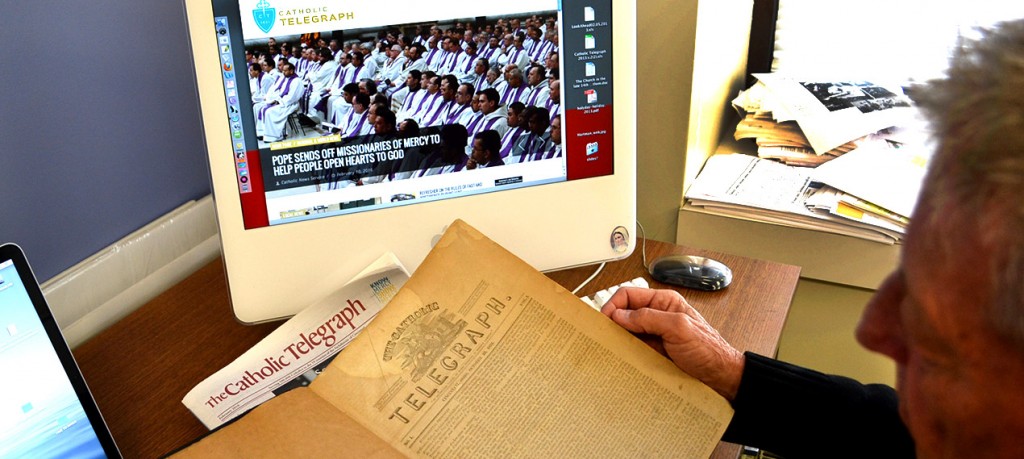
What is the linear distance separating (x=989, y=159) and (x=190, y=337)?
916mm

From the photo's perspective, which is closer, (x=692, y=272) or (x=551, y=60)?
(x=551, y=60)

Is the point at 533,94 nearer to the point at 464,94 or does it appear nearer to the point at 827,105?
the point at 464,94

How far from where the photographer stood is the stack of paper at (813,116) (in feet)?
4.91

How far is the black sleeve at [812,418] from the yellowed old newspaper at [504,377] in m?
0.07

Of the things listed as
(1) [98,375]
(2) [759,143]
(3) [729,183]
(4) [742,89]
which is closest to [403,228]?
(1) [98,375]

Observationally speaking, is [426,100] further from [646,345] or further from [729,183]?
[729,183]

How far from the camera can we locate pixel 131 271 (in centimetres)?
108

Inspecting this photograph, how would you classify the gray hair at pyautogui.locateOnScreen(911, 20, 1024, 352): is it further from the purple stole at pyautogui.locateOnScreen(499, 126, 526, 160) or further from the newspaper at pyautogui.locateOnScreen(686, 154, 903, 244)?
the newspaper at pyautogui.locateOnScreen(686, 154, 903, 244)

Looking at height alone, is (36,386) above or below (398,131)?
below

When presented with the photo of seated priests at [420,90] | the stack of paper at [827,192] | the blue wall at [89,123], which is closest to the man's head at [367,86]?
the photo of seated priests at [420,90]

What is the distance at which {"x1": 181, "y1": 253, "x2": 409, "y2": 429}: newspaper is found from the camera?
819 millimetres

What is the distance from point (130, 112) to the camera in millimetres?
1071

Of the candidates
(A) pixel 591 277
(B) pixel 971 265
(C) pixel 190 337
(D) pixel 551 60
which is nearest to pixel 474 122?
(D) pixel 551 60

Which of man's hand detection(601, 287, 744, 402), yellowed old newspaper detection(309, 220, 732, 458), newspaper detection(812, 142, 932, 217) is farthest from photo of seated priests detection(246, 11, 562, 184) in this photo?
newspaper detection(812, 142, 932, 217)
